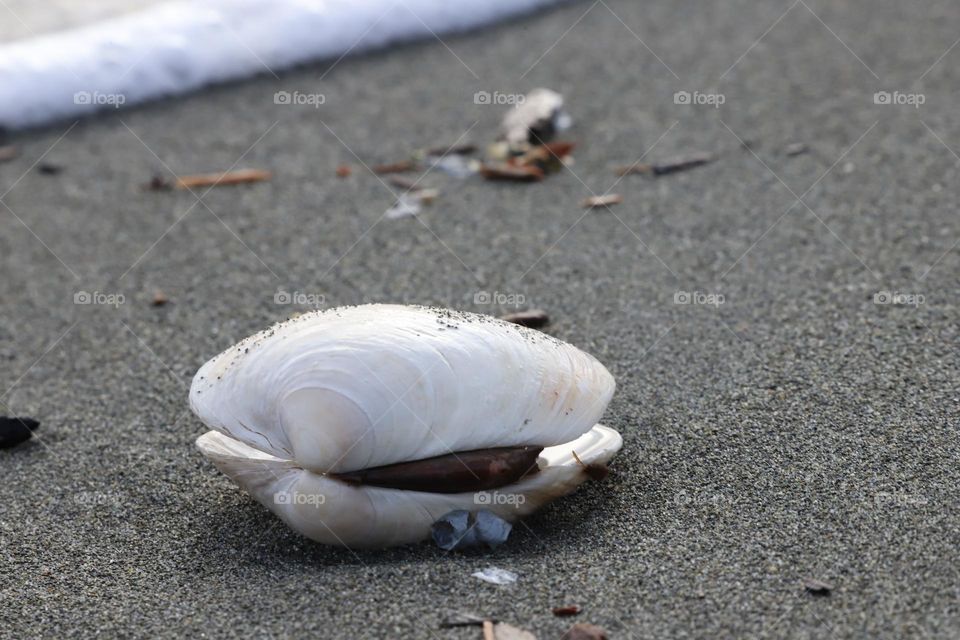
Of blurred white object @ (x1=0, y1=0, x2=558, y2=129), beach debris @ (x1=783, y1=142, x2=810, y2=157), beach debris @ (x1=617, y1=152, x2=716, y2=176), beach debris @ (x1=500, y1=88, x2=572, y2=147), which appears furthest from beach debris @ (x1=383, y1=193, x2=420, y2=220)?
beach debris @ (x1=783, y1=142, x2=810, y2=157)

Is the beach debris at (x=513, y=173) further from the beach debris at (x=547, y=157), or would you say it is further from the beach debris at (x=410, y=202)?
the beach debris at (x=410, y=202)

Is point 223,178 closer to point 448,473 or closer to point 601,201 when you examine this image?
point 601,201

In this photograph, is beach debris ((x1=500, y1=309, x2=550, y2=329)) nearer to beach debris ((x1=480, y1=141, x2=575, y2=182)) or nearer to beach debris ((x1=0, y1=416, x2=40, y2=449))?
beach debris ((x1=480, y1=141, x2=575, y2=182))

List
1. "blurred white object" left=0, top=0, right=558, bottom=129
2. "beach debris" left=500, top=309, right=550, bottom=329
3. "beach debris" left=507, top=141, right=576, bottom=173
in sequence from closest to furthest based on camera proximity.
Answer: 1. "beach debris" left=500, top=309, right=550, bottom=329
2. "beach debris" left=507, top=141, right=576, bottom=173
3. "blurred white object" left=0, top=0, right=558, bottom=129

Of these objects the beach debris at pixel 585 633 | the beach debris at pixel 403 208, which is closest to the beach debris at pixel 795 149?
the beach debris at pixel 403 208

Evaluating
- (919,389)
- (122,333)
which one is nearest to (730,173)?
(919,389)

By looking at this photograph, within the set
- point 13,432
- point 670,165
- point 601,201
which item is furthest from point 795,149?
point 13,432
